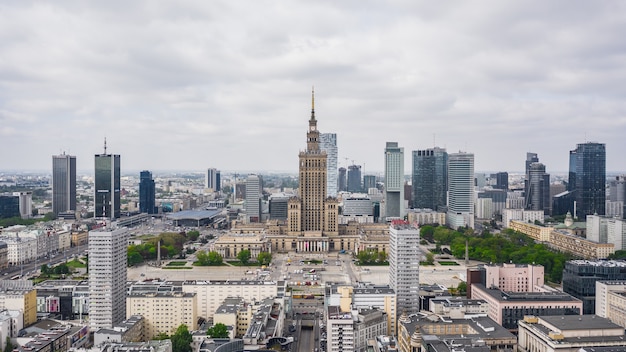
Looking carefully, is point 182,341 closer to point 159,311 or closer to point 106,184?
point 159,311

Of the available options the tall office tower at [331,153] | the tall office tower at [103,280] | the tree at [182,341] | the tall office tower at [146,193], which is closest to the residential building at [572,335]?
the tree at [182,341]

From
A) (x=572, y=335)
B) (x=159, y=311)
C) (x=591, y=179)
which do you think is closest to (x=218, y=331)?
(x=159, y=311)

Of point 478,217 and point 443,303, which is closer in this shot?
point 443,303

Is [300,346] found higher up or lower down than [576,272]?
lower down

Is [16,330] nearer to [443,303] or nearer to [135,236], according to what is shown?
[443,303]

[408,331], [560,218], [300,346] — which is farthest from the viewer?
[560,218]

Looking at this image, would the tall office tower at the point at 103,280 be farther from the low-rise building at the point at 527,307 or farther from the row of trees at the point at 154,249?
the row of trees at the point at 154,249

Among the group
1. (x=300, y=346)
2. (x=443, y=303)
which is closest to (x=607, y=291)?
(x=443, y=303)

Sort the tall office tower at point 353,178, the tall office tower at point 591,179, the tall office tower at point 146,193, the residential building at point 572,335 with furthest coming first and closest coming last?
the tall office tower at point 353,178, the tall office tower at point 146,193, the tall office tower at point 591,179, the residential building at point 572,335

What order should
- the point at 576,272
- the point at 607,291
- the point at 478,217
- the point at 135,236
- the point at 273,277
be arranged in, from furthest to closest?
the point at 478,217
the point at 135,236
the point at 273,277
the point at 576,272
the point at 607,291
